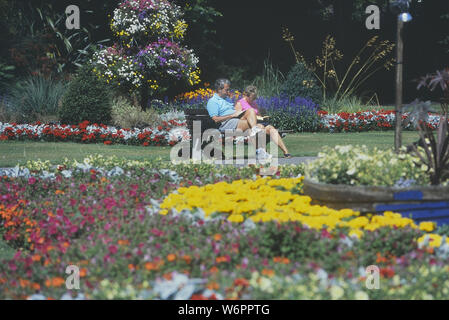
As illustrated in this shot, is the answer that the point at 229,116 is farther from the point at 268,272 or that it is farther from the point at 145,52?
the point at 145,52

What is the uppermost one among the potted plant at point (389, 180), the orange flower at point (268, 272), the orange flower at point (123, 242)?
the potted plant at point (389, 180)

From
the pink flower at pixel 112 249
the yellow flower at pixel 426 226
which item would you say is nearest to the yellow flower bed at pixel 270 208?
the yellow flower at pixel 426 226

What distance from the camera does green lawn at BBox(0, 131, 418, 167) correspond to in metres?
9.77

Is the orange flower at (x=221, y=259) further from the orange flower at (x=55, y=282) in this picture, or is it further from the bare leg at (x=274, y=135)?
the bare leg at (x=274, y=135)

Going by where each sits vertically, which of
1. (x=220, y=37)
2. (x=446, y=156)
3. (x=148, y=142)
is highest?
(x=220, y=37)

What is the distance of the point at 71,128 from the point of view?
487 inches

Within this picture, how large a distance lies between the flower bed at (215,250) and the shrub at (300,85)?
32.9ft

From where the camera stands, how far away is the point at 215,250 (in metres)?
3.66

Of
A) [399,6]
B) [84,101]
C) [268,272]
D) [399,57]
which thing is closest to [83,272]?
[268,272]

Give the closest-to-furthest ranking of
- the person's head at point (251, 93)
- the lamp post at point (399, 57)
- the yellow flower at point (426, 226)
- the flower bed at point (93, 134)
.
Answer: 1. the yellow flower at point (426, 226)
2. the lamp post at point (399, 57)
3. the person's head at point (251, 93)
4. the flower bed at point (93, 134)

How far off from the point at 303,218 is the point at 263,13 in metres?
18.0

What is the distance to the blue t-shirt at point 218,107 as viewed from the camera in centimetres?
927

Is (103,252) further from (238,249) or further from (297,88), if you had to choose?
(297,88)
